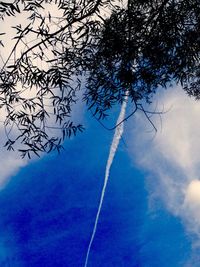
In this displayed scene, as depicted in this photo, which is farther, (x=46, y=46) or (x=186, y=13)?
(x=186, y=13)

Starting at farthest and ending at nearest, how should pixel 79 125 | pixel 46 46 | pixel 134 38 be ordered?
pixel 134 38, pixel 79 125, pixel 46 46

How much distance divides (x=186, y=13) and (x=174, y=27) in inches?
17.9

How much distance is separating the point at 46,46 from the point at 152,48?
66.7 inches

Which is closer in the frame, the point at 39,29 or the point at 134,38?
the point at 39,29

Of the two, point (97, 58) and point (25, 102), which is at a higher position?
point (97, 58)

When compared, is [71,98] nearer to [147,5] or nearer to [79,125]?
[79,125]

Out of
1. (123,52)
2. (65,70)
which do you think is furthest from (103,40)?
(65,70)

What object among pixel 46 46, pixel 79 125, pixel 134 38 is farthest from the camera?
pixel 134 38

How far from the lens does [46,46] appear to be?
4.78 m

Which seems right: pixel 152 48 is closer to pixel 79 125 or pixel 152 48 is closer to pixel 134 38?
pixel 134 38

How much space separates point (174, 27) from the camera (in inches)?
224

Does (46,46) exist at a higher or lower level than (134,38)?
lower

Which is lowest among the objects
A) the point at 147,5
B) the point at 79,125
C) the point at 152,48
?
the point at 79,125

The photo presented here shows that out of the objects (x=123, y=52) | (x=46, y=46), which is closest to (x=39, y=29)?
(x=46, y=46)
